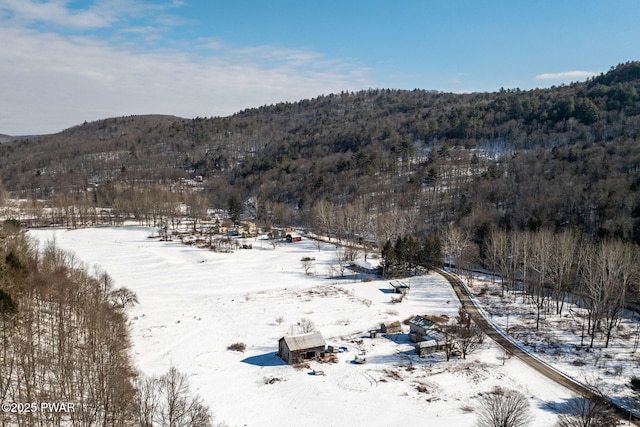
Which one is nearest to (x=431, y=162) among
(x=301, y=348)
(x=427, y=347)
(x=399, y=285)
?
(x=399, y=285)

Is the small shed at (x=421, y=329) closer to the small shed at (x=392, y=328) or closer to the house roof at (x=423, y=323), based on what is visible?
the house roof at (x=423, y=323)

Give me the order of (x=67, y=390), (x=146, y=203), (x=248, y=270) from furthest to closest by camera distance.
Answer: (x=146, y=203), (x=248, y=270), (x=67, y=390)

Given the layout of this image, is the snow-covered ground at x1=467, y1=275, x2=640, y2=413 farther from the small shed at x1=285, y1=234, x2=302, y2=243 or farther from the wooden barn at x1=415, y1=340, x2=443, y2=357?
the small shed at x1=285, y1=234, x2=302, y2=243

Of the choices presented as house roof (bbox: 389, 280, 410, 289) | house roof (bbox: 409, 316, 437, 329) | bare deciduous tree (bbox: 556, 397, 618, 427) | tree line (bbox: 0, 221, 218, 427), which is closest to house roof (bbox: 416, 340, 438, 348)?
house roof (bbox: 409, 316, 437, 329)

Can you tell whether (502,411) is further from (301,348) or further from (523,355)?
(301,348)

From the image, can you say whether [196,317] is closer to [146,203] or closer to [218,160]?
[146,203]

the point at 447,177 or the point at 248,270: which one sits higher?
the point at 447,177

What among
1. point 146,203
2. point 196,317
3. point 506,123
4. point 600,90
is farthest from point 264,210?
point 600,90
